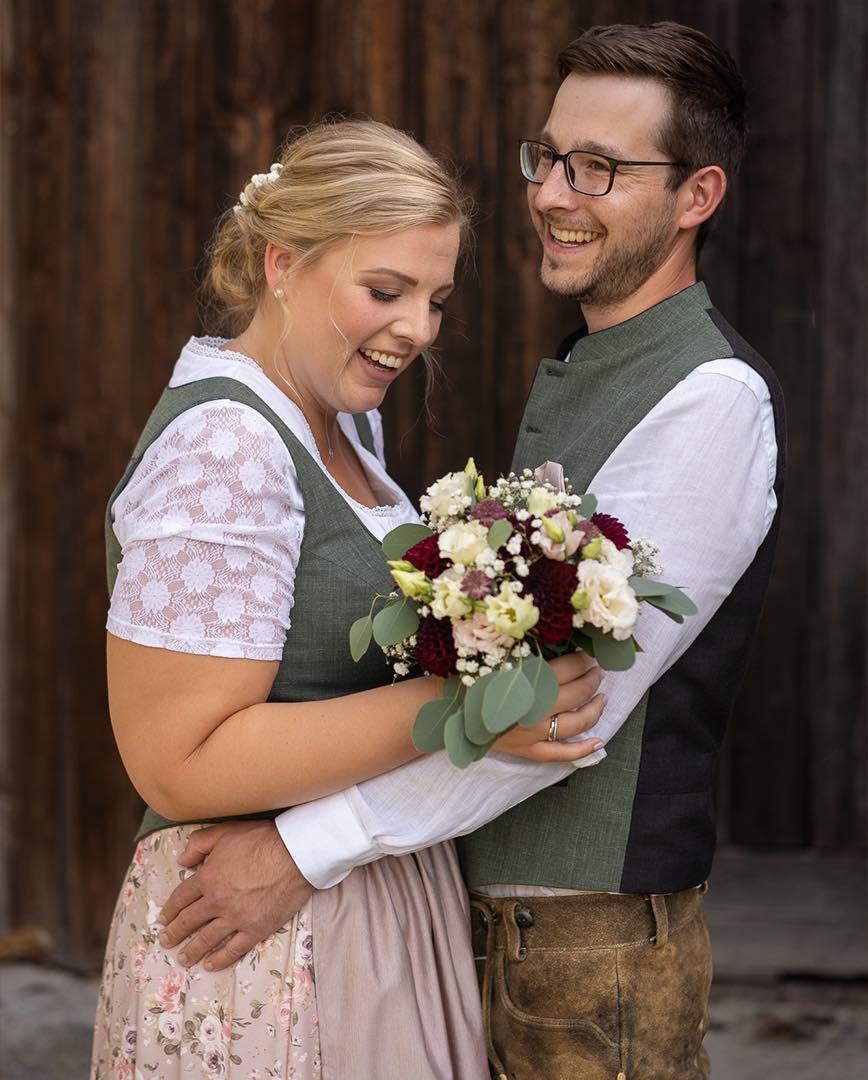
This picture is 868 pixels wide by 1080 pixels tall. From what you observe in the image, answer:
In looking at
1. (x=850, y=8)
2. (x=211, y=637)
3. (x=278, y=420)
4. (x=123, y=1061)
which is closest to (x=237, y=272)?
(x=278, y=420)

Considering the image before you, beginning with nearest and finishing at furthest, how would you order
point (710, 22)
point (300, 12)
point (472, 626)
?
point (472, 626) < point (300, 12) < point (710, 22)

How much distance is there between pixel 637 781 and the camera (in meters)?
1.97

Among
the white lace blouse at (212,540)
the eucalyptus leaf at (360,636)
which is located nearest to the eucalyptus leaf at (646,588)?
the eucalyptus leaf at (360,636)

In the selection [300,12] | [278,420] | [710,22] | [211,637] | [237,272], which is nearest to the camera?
[211,637]

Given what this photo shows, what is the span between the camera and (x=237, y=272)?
2.22 meters

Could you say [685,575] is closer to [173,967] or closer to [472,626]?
[472,626]

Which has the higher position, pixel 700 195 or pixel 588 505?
pixel 700 195

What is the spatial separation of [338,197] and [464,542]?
652mm

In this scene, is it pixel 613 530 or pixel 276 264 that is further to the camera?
pixel 276 264

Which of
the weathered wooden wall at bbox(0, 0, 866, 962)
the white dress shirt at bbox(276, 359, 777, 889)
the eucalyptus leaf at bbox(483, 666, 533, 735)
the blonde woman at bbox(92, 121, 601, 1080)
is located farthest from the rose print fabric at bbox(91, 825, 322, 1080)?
the weathered wooden wall at bbox(0, 0, 866, 962)

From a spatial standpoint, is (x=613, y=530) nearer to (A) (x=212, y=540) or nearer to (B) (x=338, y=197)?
(A) (x=212, y=540)

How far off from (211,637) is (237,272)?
70 cm

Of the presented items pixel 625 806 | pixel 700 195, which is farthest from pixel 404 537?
pixel 700 195

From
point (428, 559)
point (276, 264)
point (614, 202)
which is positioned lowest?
point (428, 559)
